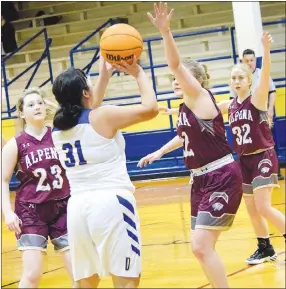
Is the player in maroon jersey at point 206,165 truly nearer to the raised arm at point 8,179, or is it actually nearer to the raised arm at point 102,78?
the raised arm at point 102,78

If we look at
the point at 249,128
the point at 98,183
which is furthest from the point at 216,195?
the point at 249,128

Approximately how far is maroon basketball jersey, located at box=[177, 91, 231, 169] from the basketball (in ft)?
1.73

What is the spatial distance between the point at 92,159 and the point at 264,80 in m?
1.74

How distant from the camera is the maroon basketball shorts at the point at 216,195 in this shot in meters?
4.06

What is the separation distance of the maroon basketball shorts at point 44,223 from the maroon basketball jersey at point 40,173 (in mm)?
46

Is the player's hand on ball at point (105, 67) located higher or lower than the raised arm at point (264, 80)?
higher

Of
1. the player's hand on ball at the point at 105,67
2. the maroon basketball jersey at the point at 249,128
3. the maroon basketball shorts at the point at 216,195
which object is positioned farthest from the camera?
the maroon basketball jersey at the point at 249,128

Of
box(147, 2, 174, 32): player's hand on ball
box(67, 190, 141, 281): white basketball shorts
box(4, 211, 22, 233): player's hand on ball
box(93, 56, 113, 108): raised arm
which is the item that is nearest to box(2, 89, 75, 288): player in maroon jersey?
box(4, 211, 22, 233): player's hand on ball

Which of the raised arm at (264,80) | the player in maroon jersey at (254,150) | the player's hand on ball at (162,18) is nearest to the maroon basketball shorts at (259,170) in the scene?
the player in maroon jersey at (254,150)

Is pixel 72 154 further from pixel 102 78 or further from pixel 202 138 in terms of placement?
pixel 202 138

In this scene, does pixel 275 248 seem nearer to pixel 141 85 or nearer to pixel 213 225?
pixel 213 225

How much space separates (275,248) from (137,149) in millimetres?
6280

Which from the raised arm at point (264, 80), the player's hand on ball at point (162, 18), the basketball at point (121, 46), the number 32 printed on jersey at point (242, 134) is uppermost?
the player's hand on ball at point (162, 18)

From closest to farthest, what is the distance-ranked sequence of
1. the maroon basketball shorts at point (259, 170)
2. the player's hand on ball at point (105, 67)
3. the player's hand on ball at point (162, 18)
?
1. the player's hand on ball at point (162, 18)
2. the player's hand on ball at point (105, 67)
3. the maroon basketball shorts at point (259, 170)
